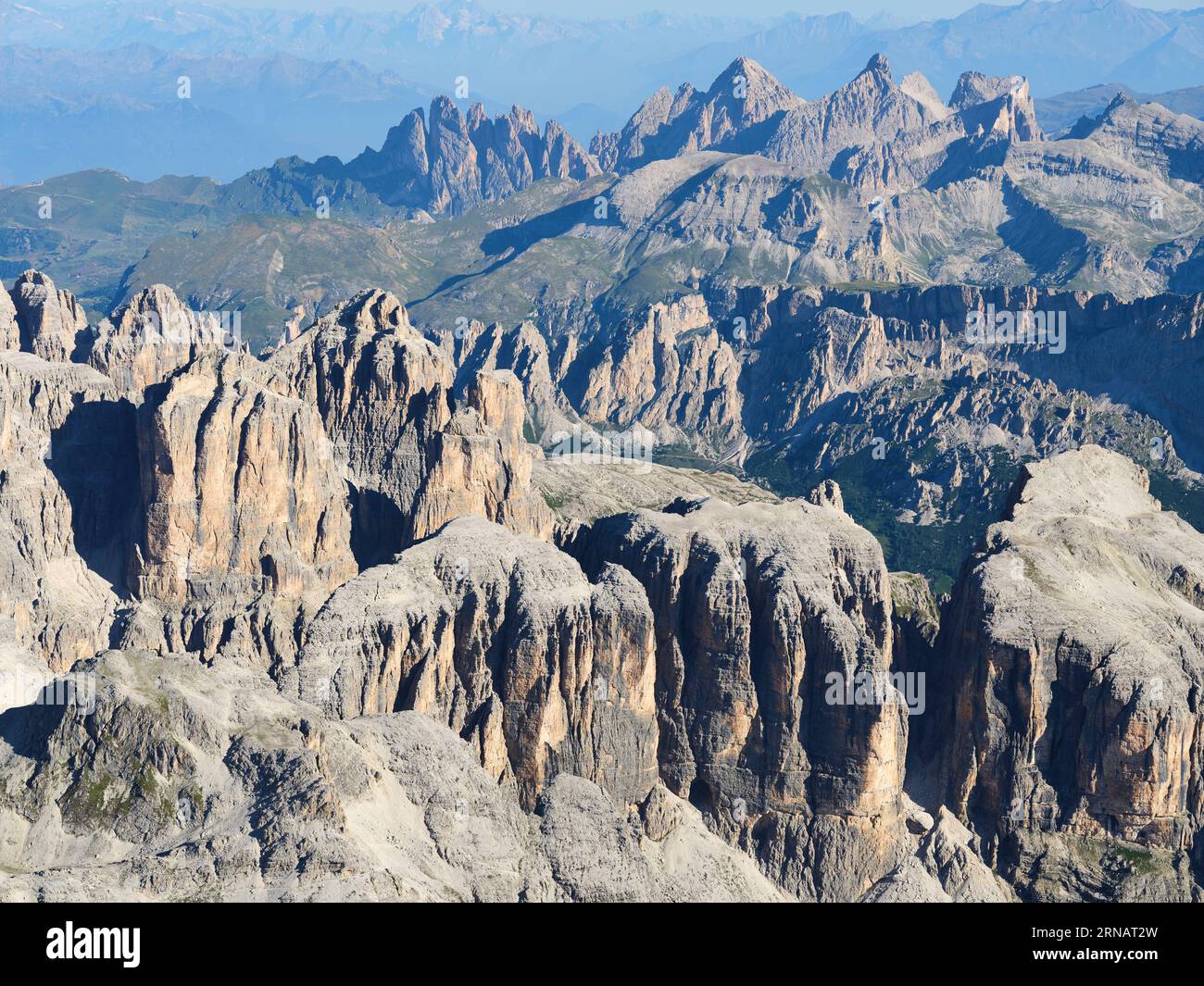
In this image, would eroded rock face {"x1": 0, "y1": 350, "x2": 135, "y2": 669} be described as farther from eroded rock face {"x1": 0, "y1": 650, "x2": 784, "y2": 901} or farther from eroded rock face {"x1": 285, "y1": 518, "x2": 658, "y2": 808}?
eroded rock face {"x1": 0, "y1": 650, "x2": 784, "y2": 901}

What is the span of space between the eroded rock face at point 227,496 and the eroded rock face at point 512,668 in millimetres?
27700

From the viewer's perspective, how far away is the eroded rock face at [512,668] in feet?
491

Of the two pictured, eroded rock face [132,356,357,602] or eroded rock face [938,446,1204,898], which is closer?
eroded rock face [938,446,1204,898]

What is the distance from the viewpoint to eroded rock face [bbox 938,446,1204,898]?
5871 inches

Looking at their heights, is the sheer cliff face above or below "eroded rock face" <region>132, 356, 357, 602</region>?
below

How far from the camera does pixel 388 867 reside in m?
120

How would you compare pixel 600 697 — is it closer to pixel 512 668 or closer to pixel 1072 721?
pixel 512 668

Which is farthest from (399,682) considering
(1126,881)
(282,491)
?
(1126,881)

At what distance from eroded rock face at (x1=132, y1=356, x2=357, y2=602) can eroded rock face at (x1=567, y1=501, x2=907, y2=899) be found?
44.7m

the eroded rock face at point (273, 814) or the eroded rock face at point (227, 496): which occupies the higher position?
the eroded rock face at point (227, 496)

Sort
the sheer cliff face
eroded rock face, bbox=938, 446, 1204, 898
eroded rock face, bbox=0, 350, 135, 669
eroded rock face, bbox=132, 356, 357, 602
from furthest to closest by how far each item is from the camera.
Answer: eroded rock face, bbox=132, 356, 357, 602
eroded rock face, bbox=0, 350, 135, 669
eroded rock face, bbox=938, 446, 1204, 898
the sheer cliff face

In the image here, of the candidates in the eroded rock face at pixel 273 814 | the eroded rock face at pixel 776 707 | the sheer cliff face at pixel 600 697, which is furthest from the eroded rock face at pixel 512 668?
the eroded rock face at pixel 776 707

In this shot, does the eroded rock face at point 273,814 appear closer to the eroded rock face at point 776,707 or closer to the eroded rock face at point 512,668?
the eroded rock face at point 512,668

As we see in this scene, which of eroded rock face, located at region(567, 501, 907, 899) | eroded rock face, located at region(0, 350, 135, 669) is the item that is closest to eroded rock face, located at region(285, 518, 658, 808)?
eroded rock face, located at region(567, 501, 907, 899)
